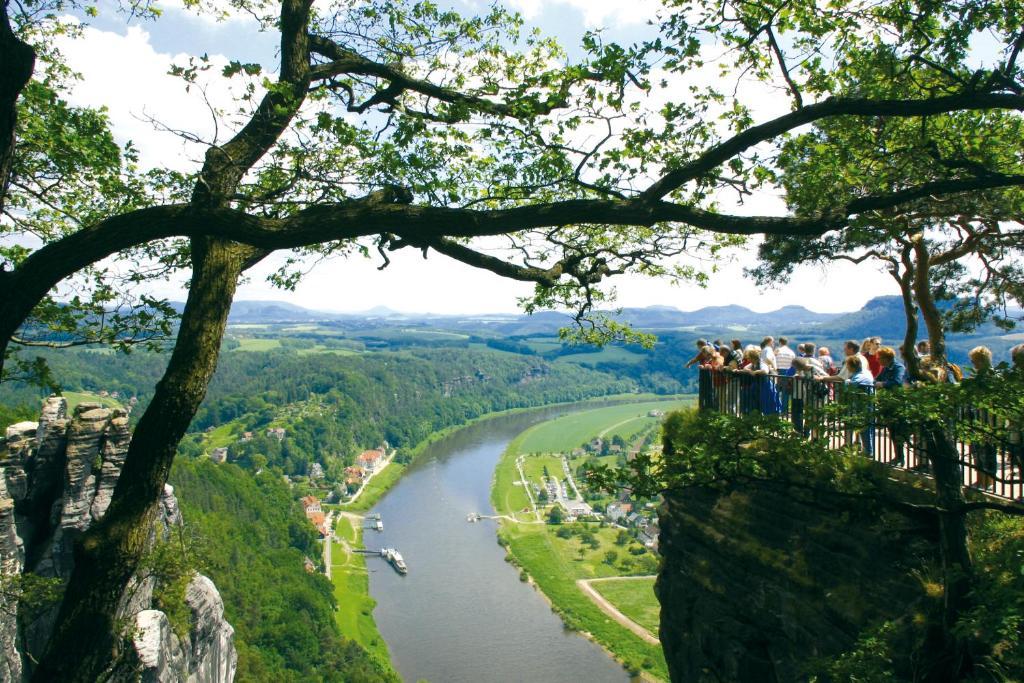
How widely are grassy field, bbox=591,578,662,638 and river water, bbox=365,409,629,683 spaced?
11.4 ft

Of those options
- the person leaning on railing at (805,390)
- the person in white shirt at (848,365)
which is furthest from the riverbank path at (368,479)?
the person in white shirt at (848,365)

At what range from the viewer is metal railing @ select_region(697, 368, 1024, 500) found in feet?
14.2

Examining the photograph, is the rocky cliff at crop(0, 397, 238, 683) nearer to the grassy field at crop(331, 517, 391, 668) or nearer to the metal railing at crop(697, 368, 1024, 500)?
the metal railing at crop(697, 368, 1024, 500)

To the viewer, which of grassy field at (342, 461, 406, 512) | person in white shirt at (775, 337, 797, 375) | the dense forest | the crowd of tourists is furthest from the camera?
grassy field at (342, 461, 406, 512)

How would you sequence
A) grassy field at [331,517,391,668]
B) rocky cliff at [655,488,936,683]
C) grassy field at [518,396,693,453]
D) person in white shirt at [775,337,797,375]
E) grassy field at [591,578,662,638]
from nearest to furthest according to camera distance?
rocky cliff at [655,488,936,683]
person in white shirt at [775,337,797,375]
grassy field at [591,578,662,638]
grassy field at [331,517,391,668]
grassy field at [518,396,693,453]

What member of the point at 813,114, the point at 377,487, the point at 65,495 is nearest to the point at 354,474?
the point at 377,487

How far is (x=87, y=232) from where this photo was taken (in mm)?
3041

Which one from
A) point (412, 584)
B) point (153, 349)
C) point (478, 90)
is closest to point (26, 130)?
point (153, 349)

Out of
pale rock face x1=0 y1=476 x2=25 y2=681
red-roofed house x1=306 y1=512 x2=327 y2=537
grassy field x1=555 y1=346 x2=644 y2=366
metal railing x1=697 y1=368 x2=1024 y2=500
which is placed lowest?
red-roofed house x1=306 y1=512 x2=327 y2=537

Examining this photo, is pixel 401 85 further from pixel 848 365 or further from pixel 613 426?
pixel 613 426

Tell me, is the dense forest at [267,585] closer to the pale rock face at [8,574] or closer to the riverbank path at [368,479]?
the riverbank path at [368,479]

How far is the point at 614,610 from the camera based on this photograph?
33969mm

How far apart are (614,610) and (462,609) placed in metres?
7.96

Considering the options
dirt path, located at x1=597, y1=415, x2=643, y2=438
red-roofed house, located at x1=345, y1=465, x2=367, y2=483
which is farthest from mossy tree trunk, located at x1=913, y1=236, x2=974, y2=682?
dirt path, located at x1=597, y1=415, x2=643, y2=438
